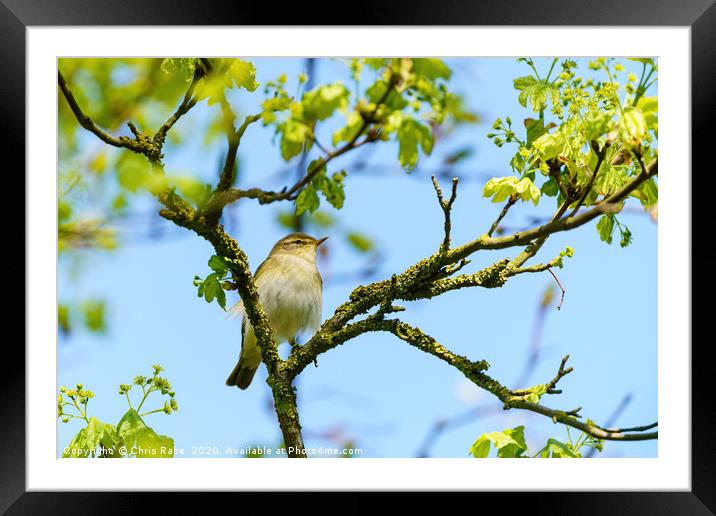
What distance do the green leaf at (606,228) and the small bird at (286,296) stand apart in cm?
183

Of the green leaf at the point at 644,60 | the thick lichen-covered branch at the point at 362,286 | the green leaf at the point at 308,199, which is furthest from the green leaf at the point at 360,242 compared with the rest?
the green leaf at the point at 644,60

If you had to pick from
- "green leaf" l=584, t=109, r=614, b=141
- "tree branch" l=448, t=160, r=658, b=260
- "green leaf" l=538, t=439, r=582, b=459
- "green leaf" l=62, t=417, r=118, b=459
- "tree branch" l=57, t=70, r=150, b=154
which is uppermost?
"tree branch" l=57, t=70, r=150, b=154

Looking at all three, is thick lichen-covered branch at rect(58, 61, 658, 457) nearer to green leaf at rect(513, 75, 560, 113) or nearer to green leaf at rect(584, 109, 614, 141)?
green leaf at rect(584, 109, 614, 141)

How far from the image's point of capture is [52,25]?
2963 millimetres

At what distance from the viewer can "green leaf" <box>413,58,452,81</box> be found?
225cm

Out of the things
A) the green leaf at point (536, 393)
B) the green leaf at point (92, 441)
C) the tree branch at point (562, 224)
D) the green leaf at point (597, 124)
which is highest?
the green leaf at point (597, 124)

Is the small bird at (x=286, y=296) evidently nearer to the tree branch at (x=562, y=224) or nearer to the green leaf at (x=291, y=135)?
the tree branch at (x=562, y=224)

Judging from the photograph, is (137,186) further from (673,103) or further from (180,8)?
(673,103)

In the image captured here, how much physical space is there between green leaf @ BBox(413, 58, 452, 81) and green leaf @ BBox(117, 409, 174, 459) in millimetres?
1895

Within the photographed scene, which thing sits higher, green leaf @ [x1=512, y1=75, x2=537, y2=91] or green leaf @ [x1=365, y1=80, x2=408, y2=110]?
green leaf @ [x1=512, y1=75, x2=537, y2=91]

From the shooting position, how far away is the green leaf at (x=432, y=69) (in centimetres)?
225

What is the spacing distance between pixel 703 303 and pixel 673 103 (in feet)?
2.80

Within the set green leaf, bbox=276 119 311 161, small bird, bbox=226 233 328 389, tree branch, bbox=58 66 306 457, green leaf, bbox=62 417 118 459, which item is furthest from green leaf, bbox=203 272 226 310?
small bird, bbox=226 233 328 389

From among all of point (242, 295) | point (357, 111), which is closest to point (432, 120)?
point (357, 111)
